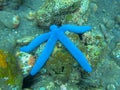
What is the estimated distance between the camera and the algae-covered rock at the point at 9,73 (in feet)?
→ 13.3

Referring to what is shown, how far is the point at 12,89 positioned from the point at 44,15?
1.73 meters

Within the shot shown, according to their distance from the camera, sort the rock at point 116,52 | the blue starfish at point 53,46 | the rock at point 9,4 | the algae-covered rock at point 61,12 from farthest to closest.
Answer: the rock at point 116,52 < the rock at point 9,4 < the algae-covered rock at point 61,12 < the blue starfish at point 53,46

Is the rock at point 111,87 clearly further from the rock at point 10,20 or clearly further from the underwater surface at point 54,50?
the rock at point 10,20

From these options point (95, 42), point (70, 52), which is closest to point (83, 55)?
point (70, 52)

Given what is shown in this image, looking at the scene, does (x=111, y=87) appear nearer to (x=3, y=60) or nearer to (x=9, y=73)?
(x=9, y=73)

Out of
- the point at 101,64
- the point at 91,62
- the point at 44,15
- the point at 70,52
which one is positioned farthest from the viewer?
the point at 101,64

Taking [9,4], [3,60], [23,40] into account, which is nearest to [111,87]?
[23,40]

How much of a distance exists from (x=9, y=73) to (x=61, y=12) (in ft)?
5.71

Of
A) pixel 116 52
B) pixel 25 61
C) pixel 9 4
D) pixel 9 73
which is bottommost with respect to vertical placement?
pixel 9 73

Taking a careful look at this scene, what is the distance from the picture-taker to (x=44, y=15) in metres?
5.11

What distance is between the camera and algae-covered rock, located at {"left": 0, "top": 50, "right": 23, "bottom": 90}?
407 cm

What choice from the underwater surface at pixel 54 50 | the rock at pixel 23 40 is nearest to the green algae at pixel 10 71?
the underwater surface at pixel 54 50

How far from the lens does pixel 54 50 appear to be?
14.7 feet

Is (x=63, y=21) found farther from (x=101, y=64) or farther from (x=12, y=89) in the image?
(x=12, y=89)
